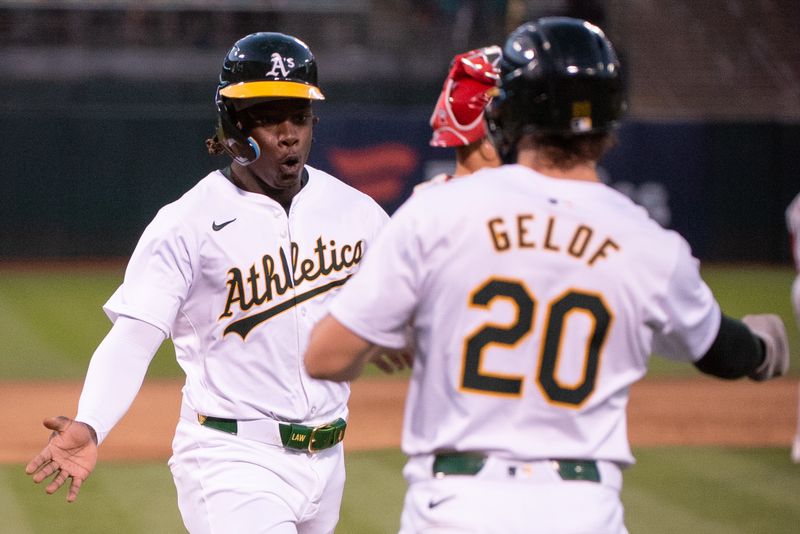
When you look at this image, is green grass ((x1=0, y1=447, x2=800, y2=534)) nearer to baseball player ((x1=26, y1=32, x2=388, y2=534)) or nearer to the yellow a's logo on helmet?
baseball player ((x1=26, y1=32, x2=388, y2=534))

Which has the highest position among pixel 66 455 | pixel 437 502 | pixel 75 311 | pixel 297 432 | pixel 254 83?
pixel 254 83

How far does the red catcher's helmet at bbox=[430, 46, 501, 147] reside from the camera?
4.02m

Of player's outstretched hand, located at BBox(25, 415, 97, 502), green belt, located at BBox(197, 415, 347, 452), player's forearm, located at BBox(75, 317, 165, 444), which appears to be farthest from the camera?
green belt, located at BBox(197, 415, 347, 452)

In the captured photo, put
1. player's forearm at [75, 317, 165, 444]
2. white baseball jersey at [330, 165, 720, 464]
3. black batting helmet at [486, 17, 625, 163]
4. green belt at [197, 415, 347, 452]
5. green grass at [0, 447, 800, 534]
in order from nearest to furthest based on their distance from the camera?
white baseball jersey at [330, 165, 720, 464], black batting helmet at [486, 17, 625, 163], player's forearm at [75, 317, 165, 444], green belt at [197, 415, 347, 452], green grass at [0, 447, 800, 534]

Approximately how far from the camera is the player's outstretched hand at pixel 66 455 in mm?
3314

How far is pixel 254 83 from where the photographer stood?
4.00m

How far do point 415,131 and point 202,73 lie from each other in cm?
444

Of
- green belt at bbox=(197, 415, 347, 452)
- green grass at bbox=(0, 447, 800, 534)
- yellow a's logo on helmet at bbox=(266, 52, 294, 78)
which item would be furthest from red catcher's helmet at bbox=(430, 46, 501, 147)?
green grass at bbox=(0, 447, 800, 534)

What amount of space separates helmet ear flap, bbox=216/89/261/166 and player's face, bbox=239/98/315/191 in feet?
0.07

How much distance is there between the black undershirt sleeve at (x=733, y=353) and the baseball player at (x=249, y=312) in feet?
4.65

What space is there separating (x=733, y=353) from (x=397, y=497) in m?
4.64

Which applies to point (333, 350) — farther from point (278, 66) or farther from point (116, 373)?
point (278, 66)

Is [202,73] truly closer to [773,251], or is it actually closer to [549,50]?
[773,251]

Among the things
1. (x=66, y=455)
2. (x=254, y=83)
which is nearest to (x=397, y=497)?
(x=254, y=83)
